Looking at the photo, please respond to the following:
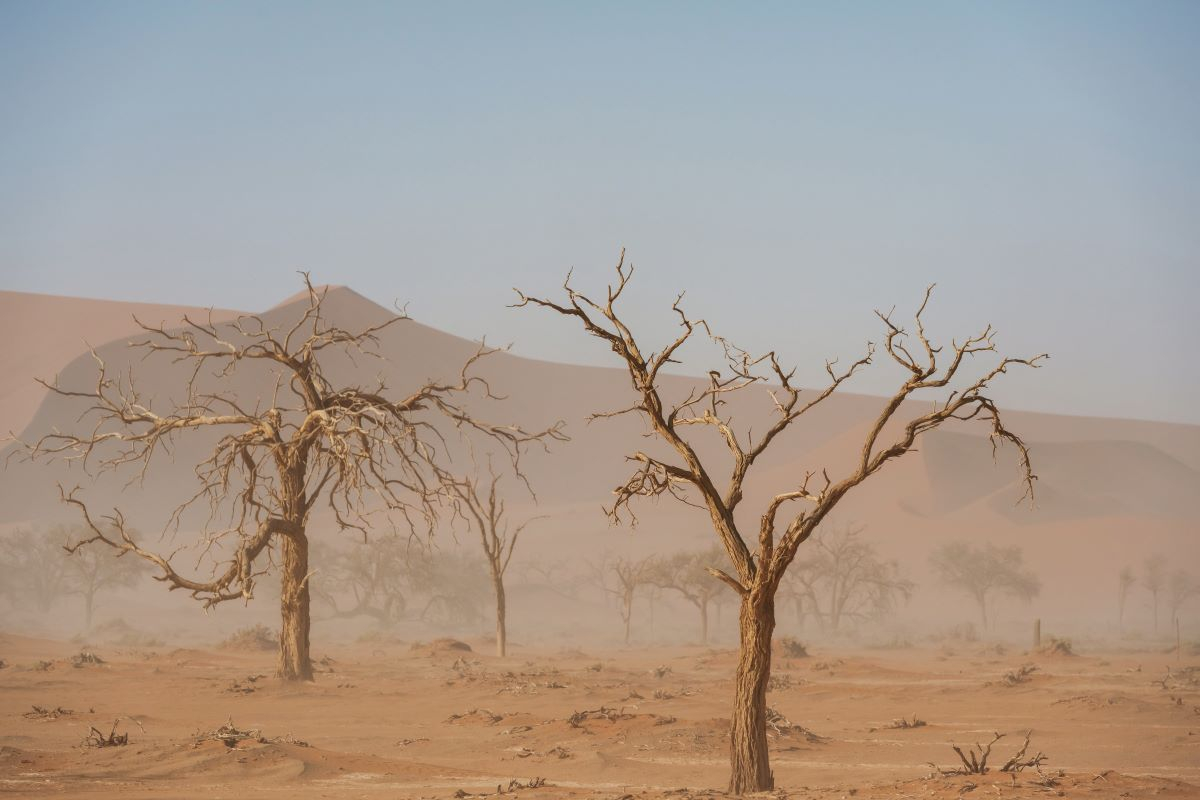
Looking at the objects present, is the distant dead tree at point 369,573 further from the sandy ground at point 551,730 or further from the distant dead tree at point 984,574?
the distant dead tree at point 984,574

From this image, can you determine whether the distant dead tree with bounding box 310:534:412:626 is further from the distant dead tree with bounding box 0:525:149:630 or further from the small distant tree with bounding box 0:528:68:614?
the small distant tree with bounding box 0:528:68:614

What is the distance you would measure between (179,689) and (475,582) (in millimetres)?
44672

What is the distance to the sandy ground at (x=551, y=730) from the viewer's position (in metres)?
12.8

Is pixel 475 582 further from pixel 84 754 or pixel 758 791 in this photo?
pixel 758 791

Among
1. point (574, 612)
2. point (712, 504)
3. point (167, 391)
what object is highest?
point (167, 391)

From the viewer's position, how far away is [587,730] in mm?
17578

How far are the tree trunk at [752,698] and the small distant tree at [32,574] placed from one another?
193 ft

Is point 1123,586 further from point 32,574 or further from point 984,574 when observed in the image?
point 32,574

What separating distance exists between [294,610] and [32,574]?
52.3 meters

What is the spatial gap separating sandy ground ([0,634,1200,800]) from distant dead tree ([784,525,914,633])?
77.6 feet

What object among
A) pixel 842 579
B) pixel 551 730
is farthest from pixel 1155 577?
pixel 551 730

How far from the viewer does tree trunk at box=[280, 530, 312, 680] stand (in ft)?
77.5

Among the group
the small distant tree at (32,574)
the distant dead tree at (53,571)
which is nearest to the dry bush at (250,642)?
the distant dead tree at (53,571)

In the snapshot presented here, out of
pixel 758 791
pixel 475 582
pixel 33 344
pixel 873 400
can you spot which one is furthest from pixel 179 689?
pixel 873 400
